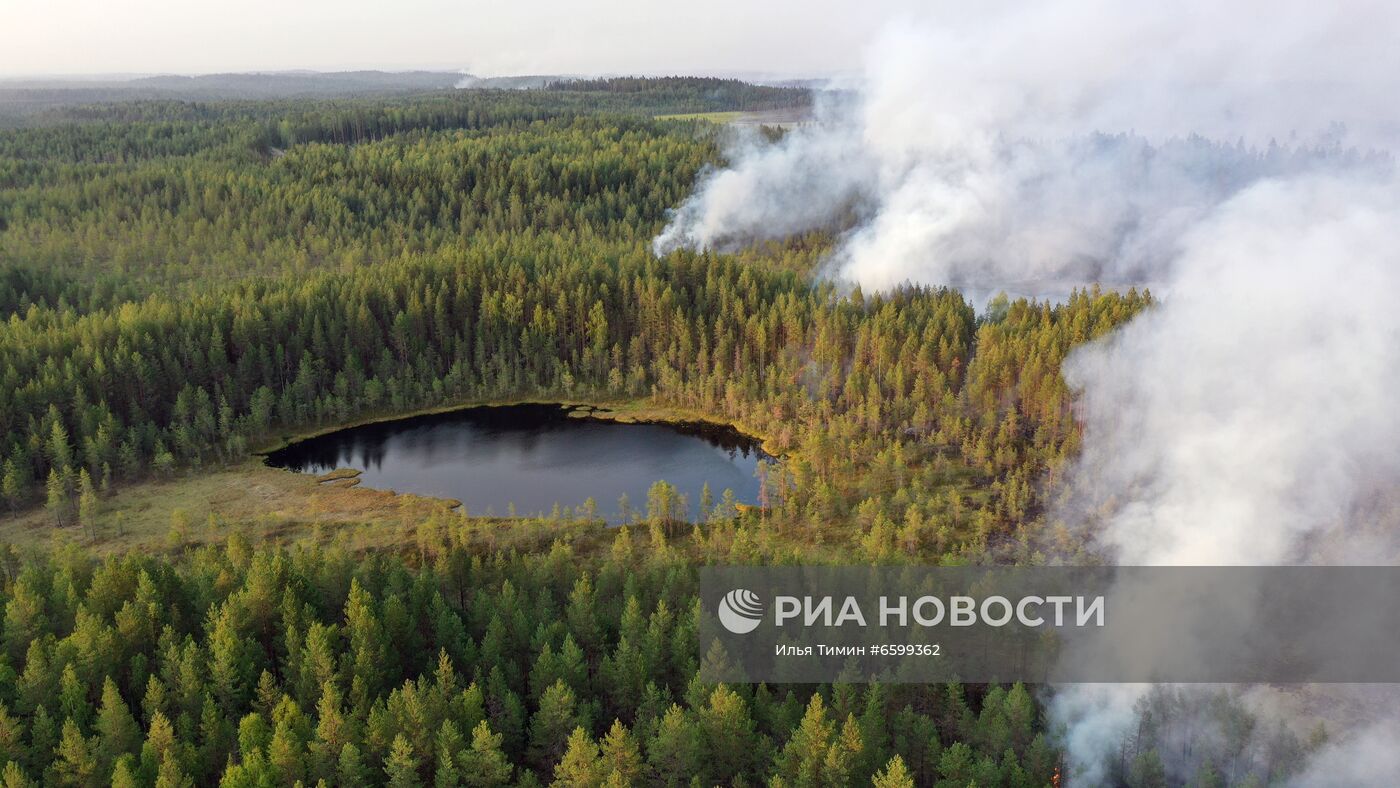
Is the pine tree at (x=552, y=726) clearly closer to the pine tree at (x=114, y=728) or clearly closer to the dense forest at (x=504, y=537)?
the dense forest at (x=504, y=537)

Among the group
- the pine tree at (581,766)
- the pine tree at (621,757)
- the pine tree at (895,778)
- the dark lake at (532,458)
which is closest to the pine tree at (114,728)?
the pine tree at (581,766)

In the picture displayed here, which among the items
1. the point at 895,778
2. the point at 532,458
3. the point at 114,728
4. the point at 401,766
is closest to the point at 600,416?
the point at 532,458

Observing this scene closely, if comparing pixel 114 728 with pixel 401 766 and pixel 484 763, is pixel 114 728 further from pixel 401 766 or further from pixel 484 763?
pixel 484 763

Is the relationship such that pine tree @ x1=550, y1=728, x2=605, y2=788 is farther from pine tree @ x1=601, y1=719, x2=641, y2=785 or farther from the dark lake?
the dark lake

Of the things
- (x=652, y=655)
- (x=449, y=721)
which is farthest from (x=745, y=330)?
(x=449, y=721)

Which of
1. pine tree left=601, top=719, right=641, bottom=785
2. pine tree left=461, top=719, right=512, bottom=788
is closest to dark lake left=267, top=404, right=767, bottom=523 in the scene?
pine tree left=461, top=719, right=512, bottom=788
